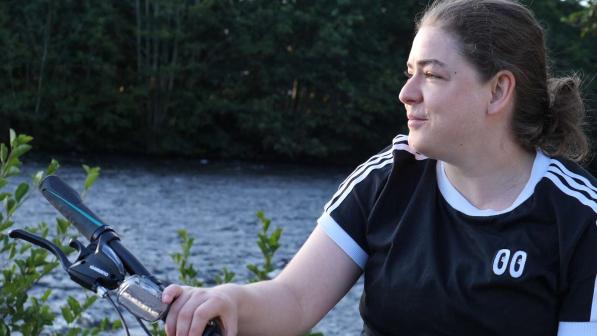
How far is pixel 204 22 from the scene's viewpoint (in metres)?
14.9

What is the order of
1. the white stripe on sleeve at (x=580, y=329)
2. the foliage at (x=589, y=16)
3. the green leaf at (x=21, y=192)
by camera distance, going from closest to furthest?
the white stripe on sleeve at (x=580, y=329) < the green leaf at (x=21, y=192) < the foliage at (x=589, y=16)

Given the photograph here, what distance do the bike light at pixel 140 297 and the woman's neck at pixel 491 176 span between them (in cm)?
81

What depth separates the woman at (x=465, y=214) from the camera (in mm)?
1845

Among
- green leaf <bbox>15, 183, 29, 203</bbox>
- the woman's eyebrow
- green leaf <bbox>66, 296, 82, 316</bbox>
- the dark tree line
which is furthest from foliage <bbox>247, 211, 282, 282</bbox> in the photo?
the dark tree line

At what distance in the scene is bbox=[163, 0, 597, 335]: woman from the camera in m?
1.84

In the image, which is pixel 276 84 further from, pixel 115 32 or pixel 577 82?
pixel 577 82

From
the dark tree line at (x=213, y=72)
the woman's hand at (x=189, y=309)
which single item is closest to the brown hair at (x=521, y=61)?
the woman's hand at (x=189, y=309)

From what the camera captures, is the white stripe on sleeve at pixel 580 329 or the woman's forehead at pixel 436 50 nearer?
the white stripe on sleeve at pixel 580 329

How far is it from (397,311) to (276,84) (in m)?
13.8

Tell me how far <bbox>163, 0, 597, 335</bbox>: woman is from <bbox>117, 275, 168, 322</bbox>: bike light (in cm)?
33

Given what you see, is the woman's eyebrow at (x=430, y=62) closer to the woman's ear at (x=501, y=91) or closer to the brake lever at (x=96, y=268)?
the woman's ear at (x=501, y=91)

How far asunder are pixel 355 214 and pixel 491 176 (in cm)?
30

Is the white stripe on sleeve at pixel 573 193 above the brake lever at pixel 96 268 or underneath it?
above

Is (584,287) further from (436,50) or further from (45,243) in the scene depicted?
(45,243)
